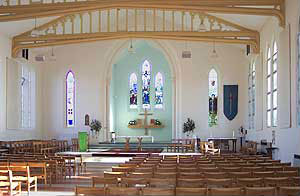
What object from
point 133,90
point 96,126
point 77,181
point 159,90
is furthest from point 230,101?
point 77,181

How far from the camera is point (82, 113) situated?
26.8 meters

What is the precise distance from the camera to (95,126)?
85.7ft

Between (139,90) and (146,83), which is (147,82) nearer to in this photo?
(146,83)

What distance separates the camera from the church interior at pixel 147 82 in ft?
52.8

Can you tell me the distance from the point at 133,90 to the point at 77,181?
660 inches

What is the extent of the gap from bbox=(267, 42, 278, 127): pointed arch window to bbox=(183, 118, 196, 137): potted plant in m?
6.98

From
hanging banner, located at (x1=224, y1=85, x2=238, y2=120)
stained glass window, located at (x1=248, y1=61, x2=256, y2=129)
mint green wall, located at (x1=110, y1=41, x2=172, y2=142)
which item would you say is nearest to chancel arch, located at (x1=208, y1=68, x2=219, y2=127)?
hanging banner, located at (x1=224, y1=85, x2=238, y2=120)

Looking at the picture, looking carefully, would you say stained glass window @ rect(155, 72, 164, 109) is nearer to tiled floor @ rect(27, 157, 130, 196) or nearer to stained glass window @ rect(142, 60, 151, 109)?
stained glass window @ rect(142, 60, 151, 109)

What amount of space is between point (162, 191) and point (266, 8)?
1125 centimetres

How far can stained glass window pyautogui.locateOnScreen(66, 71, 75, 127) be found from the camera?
2706 cm

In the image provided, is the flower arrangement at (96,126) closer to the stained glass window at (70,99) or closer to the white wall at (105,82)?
the white wall at (105,82)

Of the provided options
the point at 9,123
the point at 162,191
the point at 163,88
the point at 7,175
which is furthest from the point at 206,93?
the point at 162,191

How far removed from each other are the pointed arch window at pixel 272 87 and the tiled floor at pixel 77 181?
6.06 metres

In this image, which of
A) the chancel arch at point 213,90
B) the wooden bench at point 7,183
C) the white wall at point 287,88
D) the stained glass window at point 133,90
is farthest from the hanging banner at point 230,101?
the wooden bench at point 7,183
